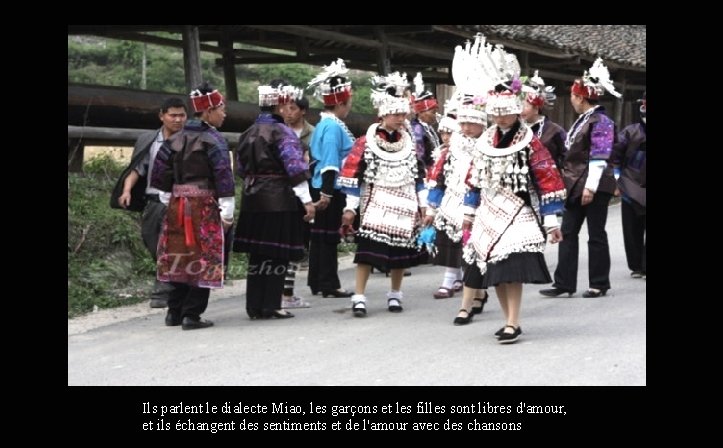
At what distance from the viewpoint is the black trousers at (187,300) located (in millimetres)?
8781

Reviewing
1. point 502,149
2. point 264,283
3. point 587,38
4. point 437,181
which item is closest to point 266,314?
point 264,283

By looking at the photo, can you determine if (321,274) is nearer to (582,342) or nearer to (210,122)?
(210,122)

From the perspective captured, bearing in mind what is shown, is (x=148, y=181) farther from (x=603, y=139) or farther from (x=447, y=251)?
(x=603, y=139)

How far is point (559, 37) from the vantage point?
25.2 m

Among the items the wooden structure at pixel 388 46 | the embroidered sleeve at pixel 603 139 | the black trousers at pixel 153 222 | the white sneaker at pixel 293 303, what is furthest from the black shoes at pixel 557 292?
the wooden structure at pixel 388 46

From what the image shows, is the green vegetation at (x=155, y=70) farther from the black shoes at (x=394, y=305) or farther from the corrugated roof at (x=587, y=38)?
the black shoes at (x=394, y=305)

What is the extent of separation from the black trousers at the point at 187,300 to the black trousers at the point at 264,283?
470mm

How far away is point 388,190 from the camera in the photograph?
9.41 metres

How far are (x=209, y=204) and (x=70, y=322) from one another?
1.62 meters

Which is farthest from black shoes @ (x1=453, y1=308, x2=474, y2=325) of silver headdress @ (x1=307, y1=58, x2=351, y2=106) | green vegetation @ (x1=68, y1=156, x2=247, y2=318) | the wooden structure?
the wooden structure

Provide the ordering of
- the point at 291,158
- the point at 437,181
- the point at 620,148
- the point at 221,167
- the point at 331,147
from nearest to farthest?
the point at 221,167, the point at 291,158, the point at 437,181, the point at 331,147, the point at 620,148

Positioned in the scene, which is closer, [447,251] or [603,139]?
[603,139]

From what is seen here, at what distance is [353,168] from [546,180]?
77.9 inches
